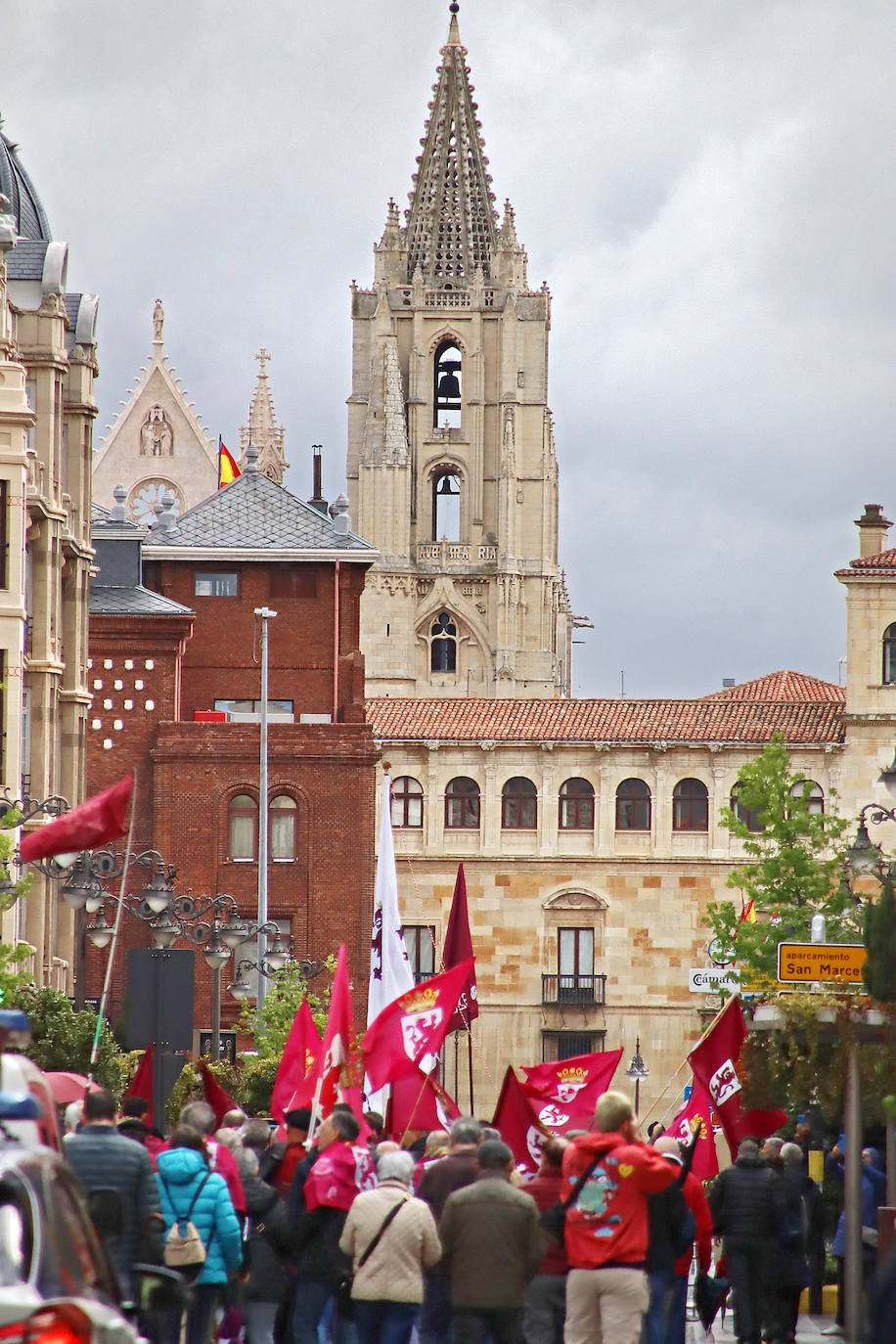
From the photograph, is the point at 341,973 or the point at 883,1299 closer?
the point at 883,1299

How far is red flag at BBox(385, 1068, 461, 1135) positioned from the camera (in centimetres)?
2102

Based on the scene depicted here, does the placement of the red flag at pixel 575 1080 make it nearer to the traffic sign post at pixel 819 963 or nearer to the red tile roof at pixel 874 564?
the traffic sign post at pixel 819 963

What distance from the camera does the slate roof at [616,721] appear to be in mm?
72750

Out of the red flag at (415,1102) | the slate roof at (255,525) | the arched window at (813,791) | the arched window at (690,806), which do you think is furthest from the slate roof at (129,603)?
the red flag at (415,1102)

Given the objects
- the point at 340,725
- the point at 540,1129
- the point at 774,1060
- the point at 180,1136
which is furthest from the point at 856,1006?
the point at 340,725

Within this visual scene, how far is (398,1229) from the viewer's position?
1496 centimetres

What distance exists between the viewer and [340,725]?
64.4 metres

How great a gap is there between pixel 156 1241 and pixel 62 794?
30.5 m

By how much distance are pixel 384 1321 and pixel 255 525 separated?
56.0 m

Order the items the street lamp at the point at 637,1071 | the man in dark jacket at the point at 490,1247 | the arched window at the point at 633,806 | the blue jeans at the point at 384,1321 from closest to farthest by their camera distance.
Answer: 1. the man in dark jacket at the point at 490,1247
2. the blue jeans at the point at 384,1321
3. the street lamp at the point at 637,1071
4. the arched window at the point at 633,806

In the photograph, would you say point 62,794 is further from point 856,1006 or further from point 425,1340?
point 425,1340

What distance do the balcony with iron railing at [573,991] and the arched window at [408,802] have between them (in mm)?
5702

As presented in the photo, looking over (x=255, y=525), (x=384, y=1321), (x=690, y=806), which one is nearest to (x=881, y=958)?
(x=384, y=1321)

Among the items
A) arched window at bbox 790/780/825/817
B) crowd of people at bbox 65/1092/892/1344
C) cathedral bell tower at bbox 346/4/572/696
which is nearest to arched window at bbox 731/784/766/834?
arched window at bbox 790/780/825/817
